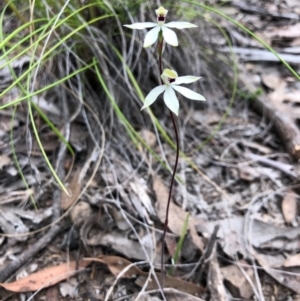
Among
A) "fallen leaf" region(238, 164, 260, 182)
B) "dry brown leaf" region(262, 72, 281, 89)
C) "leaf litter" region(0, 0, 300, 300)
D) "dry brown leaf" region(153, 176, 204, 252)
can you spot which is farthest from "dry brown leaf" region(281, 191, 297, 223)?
"dry brown leaf" region(262, 72, 281, 89)

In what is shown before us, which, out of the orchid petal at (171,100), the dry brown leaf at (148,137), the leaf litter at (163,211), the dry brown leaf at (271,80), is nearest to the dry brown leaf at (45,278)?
the leaf litter at (163,211)

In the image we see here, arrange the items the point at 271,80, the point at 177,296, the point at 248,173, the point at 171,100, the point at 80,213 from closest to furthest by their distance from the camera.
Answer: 1. the point at 171,100
2. the point at 177,296
3. the point at 80,213
4. the point at 248,173
5. the point at 271,80

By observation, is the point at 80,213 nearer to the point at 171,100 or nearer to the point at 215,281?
the point at 215,281

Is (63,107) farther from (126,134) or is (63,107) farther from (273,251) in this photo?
(273,251)

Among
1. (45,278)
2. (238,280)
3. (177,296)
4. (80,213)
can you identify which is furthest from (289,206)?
(45,278)

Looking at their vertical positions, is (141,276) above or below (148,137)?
below

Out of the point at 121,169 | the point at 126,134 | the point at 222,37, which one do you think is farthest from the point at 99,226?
the point at 222,37

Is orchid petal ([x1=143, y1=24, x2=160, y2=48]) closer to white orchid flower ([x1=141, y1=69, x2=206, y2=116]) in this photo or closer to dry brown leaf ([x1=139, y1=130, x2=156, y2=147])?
white orchid flower ([x1=141, y1=69, x2=206, y2=116])
